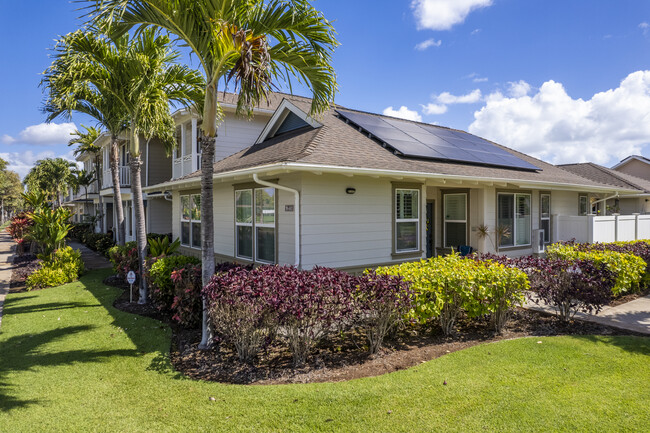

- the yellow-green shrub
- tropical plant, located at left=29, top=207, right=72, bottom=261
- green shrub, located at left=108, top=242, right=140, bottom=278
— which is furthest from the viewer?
tropical plant, located at left=29, top=207, right=72, bottom=261

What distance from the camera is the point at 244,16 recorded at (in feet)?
17.8

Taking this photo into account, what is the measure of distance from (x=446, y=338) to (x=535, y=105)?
2204 cm

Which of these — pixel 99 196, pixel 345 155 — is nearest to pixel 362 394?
pixel 345 155

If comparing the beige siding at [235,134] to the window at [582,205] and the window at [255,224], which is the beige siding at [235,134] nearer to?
the window at [255,224]

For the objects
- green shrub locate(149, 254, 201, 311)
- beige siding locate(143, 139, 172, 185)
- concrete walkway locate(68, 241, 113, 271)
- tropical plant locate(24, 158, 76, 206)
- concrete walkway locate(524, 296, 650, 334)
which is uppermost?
tropical plant locate(24, 158, 76, 206)

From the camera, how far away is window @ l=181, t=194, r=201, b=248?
487 inches

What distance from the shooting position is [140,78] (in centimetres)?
768

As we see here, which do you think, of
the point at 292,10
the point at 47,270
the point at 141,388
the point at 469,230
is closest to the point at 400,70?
the point at 469,230

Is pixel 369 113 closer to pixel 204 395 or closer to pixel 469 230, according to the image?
pixel 469 230

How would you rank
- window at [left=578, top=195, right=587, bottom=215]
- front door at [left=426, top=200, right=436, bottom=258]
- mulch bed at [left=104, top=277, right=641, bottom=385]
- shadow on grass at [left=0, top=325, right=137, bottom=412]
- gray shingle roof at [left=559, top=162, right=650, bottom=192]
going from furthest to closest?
gray shingle roof at [left=559, top=162, right=650, bottom=192] < window at [left=578, top=195, right=587, bottom=215] < front door at [left=426, top=200, right=436, bottom=258] < shadow on grass at [left=0, top=325, right=137, bottom=412] < mulch bed at [left=104, top=277, right=641, bottom=385]

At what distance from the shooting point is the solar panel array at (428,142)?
1023 cm

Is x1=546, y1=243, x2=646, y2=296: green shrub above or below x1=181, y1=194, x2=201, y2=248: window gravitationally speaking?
below

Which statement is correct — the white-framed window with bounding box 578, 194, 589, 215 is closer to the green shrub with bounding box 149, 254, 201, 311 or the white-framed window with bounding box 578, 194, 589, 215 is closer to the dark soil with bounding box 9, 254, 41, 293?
the green shrub with bounding box 149, 254, 201, 311

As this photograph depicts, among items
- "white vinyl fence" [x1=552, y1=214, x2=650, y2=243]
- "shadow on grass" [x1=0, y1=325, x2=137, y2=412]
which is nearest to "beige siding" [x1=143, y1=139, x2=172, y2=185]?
"shadow on grass" [x1=0, y1=325, x2=137, y2=412]
